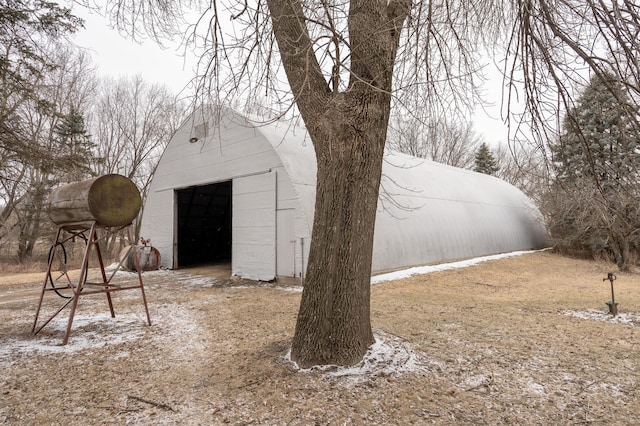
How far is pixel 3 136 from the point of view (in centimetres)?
743

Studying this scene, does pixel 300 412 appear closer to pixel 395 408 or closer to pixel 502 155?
pixel 395 408

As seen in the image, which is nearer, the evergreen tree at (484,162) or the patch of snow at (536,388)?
the patch of snow at (536,388)

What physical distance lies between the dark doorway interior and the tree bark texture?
405 inches

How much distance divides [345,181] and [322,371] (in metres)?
1.88

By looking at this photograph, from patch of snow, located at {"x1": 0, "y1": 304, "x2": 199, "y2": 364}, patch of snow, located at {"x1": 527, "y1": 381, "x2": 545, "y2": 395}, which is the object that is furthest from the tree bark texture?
patch of snow, located at {"x1": 0, "y1": 304, "x2": 199, "y2": 364}

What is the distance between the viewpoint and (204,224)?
14555 millimetres

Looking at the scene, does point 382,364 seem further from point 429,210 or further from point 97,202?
point 429,210

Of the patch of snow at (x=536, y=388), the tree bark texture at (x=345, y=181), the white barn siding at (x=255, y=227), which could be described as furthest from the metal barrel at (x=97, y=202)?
the patch of snow at (x=536, y=388)

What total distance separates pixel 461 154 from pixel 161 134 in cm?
2491

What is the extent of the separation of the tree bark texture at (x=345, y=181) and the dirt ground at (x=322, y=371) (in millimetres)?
349

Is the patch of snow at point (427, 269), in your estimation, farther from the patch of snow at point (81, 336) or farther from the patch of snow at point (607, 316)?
the patch of snow at point (81, 336)

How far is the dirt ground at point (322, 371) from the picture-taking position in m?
2.89

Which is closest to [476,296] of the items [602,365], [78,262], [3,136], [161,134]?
[602,365]

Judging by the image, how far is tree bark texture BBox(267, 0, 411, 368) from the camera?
12.0ft
